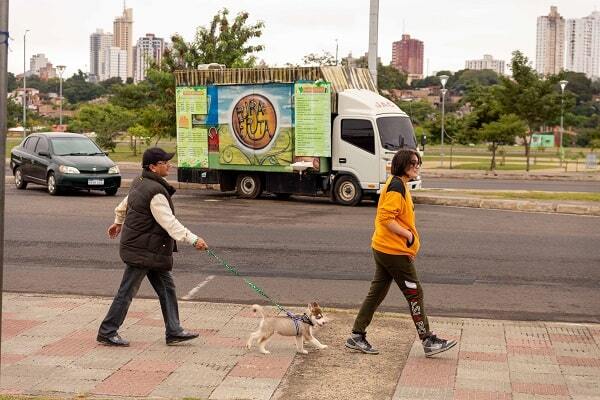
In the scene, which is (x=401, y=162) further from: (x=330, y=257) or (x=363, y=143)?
(x=363, y=143)

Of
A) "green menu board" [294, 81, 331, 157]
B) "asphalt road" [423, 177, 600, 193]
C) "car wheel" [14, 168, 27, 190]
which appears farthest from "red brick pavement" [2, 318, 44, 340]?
"asphalt road" [423, 177, 600, 193]

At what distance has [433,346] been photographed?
7.78 m

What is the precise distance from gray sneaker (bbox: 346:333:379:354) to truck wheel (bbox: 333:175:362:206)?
13721 millimetres

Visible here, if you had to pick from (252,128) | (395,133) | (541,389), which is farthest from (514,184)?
(541,389)

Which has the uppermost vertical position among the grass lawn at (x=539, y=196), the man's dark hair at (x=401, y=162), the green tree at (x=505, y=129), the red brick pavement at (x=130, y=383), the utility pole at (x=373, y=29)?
the utility pole at (x=373, y=29)

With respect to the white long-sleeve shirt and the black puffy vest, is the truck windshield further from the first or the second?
the white long-sleeve shirt

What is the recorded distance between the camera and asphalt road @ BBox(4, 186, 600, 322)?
423 inches

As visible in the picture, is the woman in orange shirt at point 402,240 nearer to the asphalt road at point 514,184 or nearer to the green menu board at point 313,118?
the green menu board at point 313,118

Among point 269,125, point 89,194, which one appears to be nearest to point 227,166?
point 269,125

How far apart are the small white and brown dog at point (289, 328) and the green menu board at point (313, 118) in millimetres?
14167

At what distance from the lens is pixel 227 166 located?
76.6 ft

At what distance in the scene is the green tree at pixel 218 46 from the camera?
34.0 m

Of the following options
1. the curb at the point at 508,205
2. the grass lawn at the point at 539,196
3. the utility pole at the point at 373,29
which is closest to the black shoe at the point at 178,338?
the curb at the point at 508,205

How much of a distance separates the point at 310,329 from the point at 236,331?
3.43ft
